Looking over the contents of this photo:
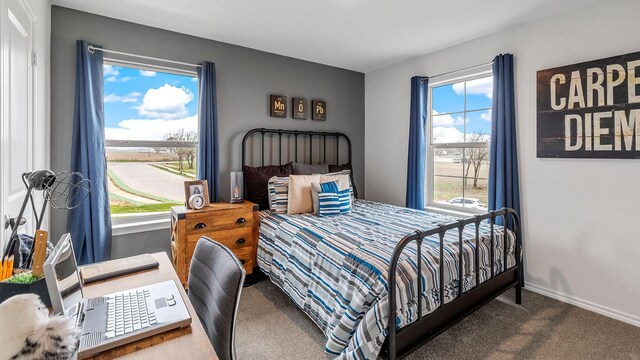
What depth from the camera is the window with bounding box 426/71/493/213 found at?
3295 millimetres

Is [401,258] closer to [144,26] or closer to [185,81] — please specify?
[185,81]

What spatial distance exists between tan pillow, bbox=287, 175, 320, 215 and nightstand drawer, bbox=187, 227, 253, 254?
462 millimetres

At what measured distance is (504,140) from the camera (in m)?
2.93

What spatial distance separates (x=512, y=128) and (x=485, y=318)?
5.60ft

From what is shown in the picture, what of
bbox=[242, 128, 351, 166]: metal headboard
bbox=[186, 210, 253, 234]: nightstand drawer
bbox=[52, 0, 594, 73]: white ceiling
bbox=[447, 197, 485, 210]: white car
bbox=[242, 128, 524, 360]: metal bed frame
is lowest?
bbox=[242, 128, 524, 360]: metal bed frame

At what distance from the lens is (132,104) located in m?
2.95

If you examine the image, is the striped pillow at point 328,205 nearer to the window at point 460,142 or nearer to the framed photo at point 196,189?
the framed photo at point 196,189

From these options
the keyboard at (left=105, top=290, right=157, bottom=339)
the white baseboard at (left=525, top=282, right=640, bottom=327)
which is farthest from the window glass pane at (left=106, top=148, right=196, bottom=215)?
the white baseboard at (left=525, top=282, right=640, bottom=327)

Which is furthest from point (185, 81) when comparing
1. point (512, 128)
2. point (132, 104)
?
point (512, 128)

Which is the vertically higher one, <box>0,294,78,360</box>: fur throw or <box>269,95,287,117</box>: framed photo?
<box>269,95,287,117</box>: framed photo

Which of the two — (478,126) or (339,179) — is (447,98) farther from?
(339,179)

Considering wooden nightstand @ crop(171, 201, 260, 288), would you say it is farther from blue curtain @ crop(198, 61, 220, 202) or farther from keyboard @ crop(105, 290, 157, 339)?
keyboard @ crop(105, 290, 157, 339)

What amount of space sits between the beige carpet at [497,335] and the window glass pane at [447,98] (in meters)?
2.09

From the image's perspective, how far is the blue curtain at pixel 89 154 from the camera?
101 inches
